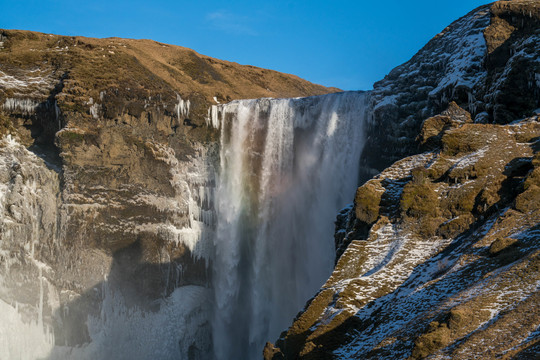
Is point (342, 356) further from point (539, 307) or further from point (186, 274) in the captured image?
point (186, 274)

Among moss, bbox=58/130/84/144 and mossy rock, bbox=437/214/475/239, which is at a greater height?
moss, bbox=58/130/84/144

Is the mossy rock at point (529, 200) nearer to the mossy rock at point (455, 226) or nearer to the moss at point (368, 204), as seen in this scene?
the mossy rock at point (455, 226)

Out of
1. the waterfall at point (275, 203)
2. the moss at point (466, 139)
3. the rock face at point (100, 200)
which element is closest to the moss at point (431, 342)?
the moss at point (466, 139)

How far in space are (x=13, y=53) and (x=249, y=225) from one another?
22445mm

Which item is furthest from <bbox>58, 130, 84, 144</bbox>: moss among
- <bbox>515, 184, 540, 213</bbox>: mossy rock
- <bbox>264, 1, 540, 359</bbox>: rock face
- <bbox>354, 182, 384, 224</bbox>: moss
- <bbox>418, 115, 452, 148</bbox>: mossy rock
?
<bbox>515, 184, 540, 213</bbox>: mossy rock

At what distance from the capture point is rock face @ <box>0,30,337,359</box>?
43.9 meters

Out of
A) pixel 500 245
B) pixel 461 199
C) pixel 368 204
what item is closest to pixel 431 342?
pixel 500 245

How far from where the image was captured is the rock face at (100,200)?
144ft

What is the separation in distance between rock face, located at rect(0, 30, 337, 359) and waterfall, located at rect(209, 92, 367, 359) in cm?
146

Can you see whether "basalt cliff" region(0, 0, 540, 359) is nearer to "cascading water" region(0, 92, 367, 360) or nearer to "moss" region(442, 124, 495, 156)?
"cascading water" region(0, 92, 367, 360)

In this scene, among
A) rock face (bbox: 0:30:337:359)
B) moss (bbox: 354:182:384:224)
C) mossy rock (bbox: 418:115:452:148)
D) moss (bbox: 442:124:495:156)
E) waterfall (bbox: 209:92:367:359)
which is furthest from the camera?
waterfall (bbox: 209:92:367:359)

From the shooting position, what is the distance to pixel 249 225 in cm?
4881

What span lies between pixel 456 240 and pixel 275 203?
81.4 ft

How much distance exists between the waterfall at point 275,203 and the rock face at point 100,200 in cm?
146
